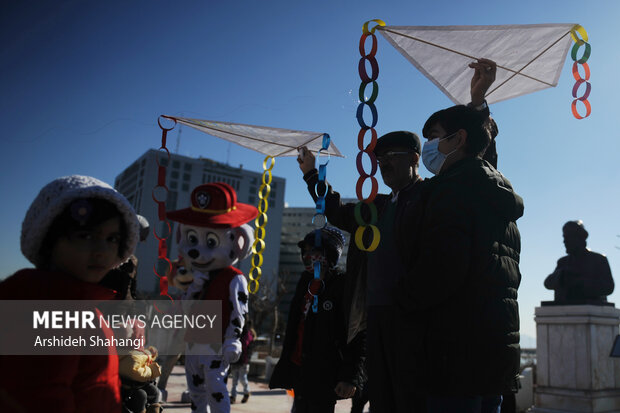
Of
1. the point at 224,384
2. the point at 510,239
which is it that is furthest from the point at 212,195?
the point at 510,239

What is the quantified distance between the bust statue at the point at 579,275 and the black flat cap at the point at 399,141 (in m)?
6.36

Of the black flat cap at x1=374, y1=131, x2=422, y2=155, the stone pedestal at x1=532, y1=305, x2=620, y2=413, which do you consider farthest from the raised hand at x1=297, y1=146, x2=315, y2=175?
the stone pedestal at x1=532, y1=305, x2=620, y2=413

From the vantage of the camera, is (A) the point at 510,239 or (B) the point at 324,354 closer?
(A) the point at 510,239

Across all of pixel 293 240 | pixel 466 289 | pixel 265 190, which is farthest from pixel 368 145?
pixel 293 240

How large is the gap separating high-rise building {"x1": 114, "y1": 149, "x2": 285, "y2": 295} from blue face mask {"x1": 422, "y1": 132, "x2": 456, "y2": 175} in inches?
2499

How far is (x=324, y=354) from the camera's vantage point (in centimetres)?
Result: 340

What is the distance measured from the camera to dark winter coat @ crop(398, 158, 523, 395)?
2.06 m

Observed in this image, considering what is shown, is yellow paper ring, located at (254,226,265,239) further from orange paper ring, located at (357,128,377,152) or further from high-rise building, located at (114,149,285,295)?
high-rise building, located at (114,149,285,295)

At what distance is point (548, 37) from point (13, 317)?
3923 mm

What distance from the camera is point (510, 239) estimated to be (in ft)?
7.72

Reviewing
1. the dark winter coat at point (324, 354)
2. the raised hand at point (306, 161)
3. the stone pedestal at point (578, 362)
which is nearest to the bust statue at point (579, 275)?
the stone pedestal at point (578, 362)

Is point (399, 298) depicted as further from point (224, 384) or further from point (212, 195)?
point (212, 195)

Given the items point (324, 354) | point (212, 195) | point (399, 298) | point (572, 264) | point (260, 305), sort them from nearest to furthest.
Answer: point (399, 298), point (324, 354), point (212, 195), point (572, 264), point (260, 305)

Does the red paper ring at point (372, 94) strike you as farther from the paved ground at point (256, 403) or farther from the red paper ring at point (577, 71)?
the paved ground at point (256, 403)
